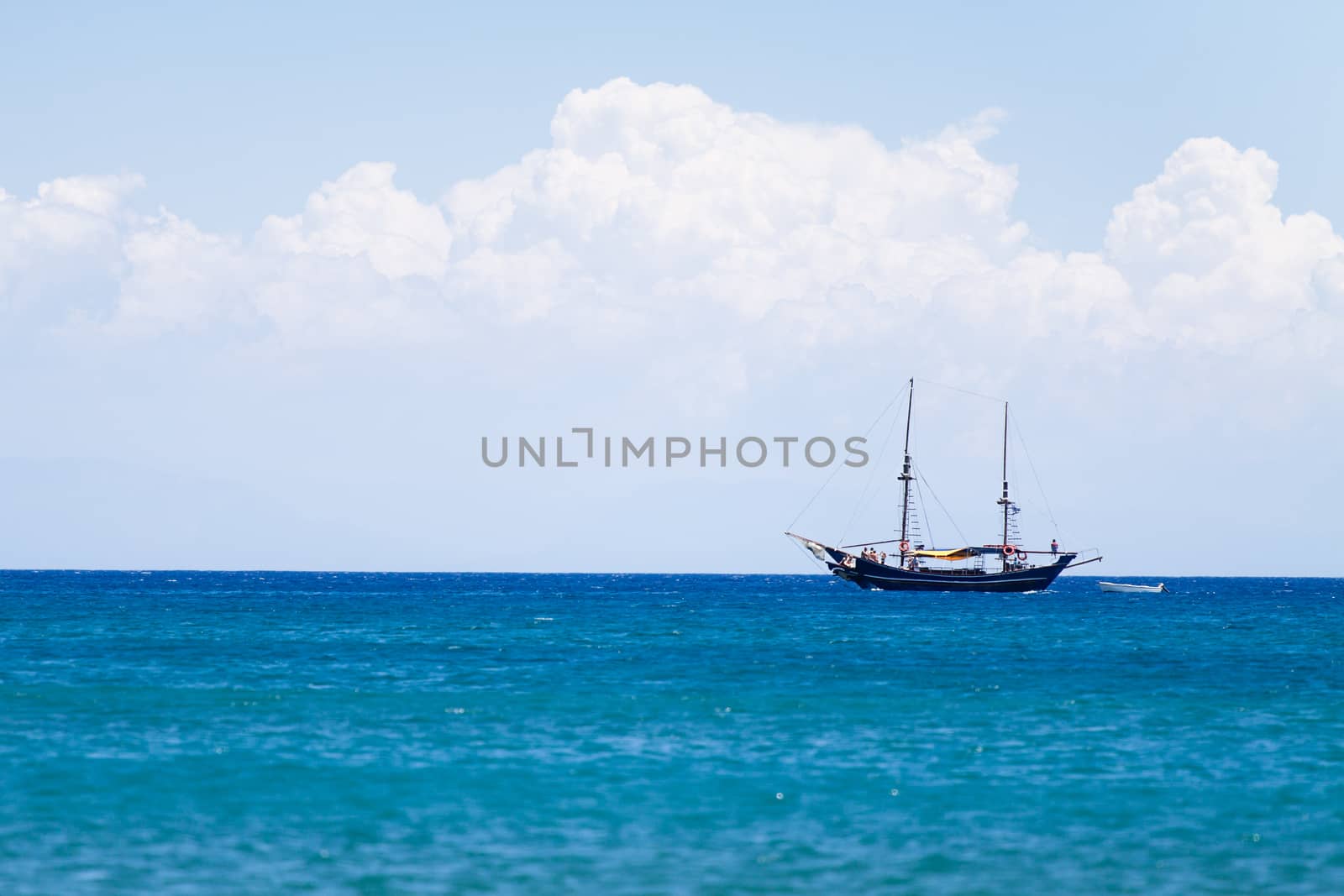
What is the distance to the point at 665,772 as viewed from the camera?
29328 millimetres

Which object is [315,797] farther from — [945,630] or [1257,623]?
[1257,623]

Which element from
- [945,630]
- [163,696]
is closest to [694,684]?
[163,696]


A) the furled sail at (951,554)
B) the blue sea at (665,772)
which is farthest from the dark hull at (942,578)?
the blue sea at (665,772)

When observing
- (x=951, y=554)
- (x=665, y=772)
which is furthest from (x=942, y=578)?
(x=665, y=772)

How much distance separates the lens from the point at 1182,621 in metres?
104

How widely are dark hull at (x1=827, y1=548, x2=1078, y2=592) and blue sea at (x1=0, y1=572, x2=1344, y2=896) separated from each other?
86.1 m

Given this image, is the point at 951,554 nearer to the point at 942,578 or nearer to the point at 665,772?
the point at 942,578

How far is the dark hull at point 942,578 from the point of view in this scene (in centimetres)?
14975

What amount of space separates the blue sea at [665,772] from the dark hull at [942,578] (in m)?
86.1

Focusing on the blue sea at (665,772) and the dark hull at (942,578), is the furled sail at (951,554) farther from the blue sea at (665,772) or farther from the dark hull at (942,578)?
the blue sea at (665,772)

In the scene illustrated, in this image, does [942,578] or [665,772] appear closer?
[665,772]

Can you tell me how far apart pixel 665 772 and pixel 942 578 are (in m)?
124

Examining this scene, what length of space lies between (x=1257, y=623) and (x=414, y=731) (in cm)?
8622

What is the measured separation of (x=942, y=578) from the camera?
Answer: 149 metres
